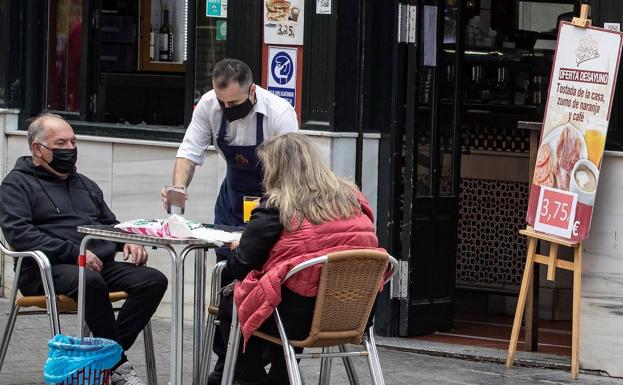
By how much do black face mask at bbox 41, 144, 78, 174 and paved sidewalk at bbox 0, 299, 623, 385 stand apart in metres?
1.11

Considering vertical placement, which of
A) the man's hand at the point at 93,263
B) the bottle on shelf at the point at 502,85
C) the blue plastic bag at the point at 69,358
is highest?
the bottle on shelf at the point at 502,85

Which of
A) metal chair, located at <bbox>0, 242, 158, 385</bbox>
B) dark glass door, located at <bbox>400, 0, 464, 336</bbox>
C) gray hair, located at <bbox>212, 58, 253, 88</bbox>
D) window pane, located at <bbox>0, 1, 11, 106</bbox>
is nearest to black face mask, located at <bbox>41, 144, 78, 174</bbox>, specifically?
metal chair, located at <bbox>0, 242, 158, 385</bbox>

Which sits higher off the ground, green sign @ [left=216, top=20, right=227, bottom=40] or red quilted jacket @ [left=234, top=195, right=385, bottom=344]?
green sign @ [left=216, top=20, right=227, bottom=40]

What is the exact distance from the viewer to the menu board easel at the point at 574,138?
23.3ft

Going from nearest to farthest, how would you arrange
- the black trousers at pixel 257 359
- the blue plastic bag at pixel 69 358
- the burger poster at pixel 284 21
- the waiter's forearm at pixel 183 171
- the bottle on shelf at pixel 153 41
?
the black trousers at pixel 257 359
the blue plastic bag at pixel 69 358
the waiter's forearm at pixel 183 171
the burger poster at pixel 284 21
the bottle on shelf at pixel 153 41

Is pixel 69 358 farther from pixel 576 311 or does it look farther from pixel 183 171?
pixel 576 311

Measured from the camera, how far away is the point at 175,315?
6.04m

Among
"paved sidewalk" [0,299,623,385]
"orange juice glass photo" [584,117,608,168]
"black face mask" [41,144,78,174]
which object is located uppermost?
"orange juice glass photo" [584,117,608,168]

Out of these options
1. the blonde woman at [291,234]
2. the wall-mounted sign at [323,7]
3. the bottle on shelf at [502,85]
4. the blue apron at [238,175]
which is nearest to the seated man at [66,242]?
the blue apron at [238,175]

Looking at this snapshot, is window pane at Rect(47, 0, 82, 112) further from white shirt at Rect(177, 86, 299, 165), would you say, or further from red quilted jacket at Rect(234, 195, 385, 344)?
red quilted jacket at Rect(234, 195, 385, 344)

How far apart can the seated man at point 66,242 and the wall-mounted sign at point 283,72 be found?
1.81m

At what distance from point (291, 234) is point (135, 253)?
4.88 ft

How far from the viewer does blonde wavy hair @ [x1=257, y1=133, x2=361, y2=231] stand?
18.1 ft

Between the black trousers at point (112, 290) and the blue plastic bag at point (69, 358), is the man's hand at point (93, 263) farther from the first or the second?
the blue plastic bag at point (69, 358)
